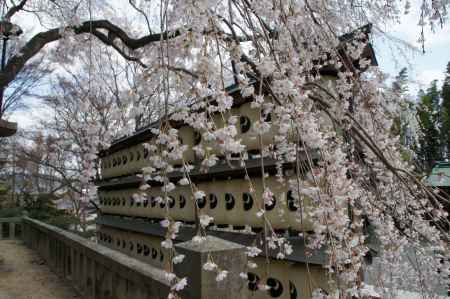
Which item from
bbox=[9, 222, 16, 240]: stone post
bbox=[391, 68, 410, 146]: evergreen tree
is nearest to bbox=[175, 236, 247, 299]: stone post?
bbox=[391, 68, 410, 146]: evergreen tree

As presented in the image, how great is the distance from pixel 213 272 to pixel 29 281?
4438 millimetres

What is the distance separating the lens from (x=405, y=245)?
101 inches

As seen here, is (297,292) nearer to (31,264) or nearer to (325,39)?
(325,39)

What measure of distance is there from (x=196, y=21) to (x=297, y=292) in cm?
182

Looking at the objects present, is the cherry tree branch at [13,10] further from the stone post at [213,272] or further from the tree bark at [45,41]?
the stone post at [213,272]

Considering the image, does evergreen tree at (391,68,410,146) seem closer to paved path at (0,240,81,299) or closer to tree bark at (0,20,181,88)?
tree bark at (0,20,181,88)

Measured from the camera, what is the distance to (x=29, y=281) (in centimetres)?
489

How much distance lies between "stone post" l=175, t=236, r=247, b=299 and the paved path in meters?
2.96

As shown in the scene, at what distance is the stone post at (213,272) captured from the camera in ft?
5.24

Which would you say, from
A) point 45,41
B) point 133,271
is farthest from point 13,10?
point 133,271

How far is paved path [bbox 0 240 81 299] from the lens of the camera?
4.23m

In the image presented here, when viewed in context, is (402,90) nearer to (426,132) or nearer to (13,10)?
(13,10)

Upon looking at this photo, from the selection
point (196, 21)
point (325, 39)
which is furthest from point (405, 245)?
point (196, 21)

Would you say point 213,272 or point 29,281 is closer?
point 213,272
